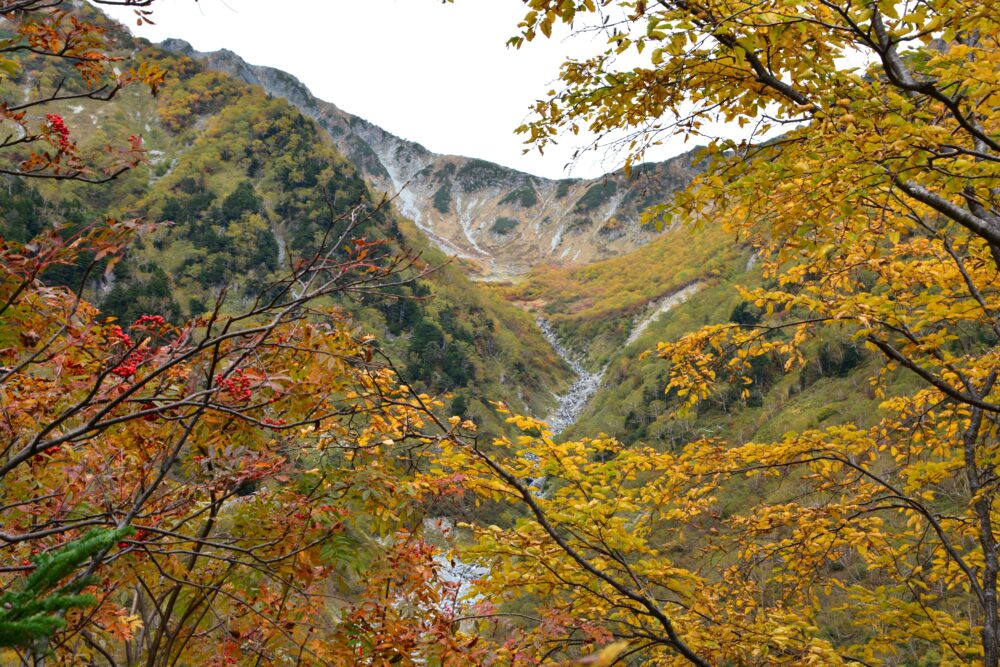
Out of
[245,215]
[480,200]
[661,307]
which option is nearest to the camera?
[245,215]

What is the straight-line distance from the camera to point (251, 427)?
2861 millimetres

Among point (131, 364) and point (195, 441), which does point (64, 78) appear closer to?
point (131, 364)

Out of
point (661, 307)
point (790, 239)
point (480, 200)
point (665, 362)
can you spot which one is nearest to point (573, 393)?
point (661, 307)

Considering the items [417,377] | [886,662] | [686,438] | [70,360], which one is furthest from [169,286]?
[886,662]

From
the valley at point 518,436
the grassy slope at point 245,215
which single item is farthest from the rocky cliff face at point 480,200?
the valley at point 518,436

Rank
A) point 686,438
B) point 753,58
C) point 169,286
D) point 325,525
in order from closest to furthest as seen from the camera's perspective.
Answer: point 753,58 < point 325,525 < point 686,438 < point 169,286

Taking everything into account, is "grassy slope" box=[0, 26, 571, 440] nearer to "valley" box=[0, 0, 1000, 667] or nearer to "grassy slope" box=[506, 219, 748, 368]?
"grassy slope" box=[506, 219, 748, 368]

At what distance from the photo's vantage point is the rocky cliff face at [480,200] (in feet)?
300

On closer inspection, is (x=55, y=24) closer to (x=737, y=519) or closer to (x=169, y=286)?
(x=737, y=519)

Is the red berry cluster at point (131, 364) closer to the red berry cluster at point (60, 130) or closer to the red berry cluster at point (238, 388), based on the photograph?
the red berry cluster at point (238, 388)

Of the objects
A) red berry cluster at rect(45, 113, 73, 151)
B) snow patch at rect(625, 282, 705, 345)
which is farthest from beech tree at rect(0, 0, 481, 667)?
snow patch at rect(625, 282, 705, 345)

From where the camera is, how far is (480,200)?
125 m

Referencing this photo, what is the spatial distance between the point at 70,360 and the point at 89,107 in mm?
66246

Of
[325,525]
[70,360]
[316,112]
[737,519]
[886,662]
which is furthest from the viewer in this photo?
[316,112]
